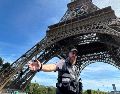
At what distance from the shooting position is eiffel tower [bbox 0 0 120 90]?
3078cm

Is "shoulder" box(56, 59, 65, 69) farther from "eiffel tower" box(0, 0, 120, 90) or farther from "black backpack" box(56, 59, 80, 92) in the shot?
"eiffel tower" box(0, 0, 120, 90)

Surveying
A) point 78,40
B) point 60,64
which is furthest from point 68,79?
point 78,40

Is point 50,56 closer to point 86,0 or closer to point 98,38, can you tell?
point 98,38

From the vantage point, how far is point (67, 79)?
5.00m

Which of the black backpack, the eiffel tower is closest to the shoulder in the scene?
the black backpack

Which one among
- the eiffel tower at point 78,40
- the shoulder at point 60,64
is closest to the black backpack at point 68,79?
Answer: the shoulder at point 60,64

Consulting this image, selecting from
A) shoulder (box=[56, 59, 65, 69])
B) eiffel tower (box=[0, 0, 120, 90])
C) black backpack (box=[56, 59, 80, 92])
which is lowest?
black backpack (box=[56, 59, 80, 92])

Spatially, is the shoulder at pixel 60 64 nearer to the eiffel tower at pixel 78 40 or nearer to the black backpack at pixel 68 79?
the black backpack at pixel 68 79

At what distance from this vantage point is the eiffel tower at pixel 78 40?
101 feet

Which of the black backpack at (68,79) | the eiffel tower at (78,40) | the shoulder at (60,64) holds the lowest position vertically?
the black backpack at (68,79)

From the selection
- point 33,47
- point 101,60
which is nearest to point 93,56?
point 101,60

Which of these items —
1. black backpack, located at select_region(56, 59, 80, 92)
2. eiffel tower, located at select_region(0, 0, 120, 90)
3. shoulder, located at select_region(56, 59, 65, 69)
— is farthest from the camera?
eiffel tower, located at select_region(0, 0, 120, 90)

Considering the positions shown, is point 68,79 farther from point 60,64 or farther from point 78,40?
point 78,40

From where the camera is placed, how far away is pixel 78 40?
35906 millimetres
